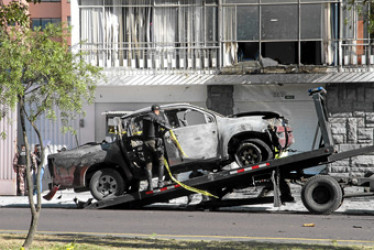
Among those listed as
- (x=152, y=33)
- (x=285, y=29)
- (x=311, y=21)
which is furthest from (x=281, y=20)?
(x=152, y=33)

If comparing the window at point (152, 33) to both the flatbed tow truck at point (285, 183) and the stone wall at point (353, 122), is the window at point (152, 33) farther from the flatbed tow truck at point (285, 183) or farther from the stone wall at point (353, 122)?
the flatbed tow truck at point (285, 183)

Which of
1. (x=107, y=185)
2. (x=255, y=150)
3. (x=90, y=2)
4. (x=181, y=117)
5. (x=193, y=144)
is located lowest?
(x=107, y=185)

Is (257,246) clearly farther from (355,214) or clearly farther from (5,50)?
(355,214)

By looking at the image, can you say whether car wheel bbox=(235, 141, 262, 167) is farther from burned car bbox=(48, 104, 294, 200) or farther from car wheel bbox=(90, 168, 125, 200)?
car wheel bbox=(90, 168, 125, 200)

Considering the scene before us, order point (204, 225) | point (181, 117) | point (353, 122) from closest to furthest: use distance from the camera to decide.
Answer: point (204, 225), point (181, 117), point (353, 122)

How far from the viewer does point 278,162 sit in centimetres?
1429

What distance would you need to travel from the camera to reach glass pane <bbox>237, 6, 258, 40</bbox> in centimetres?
2056

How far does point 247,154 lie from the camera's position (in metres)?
15.1

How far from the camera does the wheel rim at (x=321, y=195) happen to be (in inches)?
564

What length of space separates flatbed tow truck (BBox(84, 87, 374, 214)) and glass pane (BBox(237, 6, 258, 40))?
261 inches

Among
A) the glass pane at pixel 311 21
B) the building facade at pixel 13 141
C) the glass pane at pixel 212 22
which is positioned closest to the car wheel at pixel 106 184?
the building facade at pixel 13 141

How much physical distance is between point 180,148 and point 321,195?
3217 mm

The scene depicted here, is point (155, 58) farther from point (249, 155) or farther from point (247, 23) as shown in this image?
point (249, 155)

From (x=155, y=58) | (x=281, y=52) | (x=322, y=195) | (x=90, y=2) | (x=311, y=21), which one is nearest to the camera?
(x=322, y=195)
